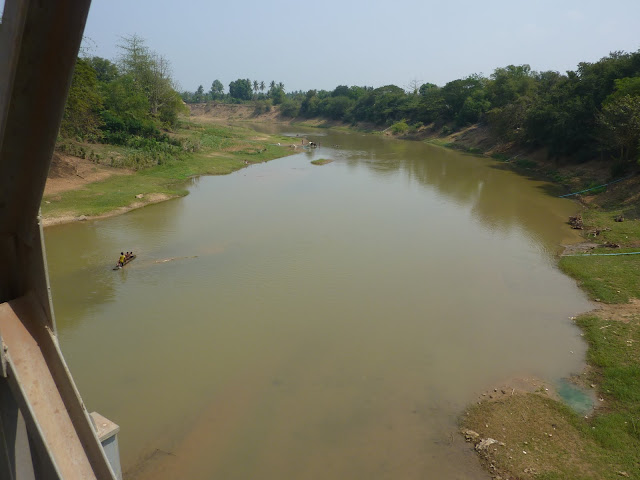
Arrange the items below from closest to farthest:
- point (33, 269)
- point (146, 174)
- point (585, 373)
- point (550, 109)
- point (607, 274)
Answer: point (33, 269)
point (585, 373)
point (607, 274)
point (146, 174)
point (550, 109)

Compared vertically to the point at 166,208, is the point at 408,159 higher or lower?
higher

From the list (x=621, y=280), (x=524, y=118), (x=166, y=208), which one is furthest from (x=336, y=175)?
(x=621, y=280)

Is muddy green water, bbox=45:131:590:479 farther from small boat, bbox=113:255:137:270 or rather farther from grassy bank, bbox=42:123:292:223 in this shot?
grassy bank, bbox=42:123:292:223

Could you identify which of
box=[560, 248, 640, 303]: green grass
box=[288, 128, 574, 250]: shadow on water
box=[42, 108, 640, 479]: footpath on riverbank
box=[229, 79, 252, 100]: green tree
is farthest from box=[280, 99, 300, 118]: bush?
box=[560, 248, 640, 303]: green grass

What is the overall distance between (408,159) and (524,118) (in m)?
10.7

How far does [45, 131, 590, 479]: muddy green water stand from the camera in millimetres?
7648

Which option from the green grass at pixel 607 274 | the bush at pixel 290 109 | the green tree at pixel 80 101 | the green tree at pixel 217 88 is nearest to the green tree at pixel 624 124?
the green grass at pixel 607 274

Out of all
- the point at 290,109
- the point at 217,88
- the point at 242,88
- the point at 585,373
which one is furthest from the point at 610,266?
the point at 217,88

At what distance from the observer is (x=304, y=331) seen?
36.7 ft

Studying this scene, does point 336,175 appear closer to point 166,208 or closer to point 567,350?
point 166,208

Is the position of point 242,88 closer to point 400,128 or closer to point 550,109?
point 400,128

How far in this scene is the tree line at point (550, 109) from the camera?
25.4 metres

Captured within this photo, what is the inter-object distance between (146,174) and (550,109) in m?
30.1

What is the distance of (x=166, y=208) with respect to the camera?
2236cm
